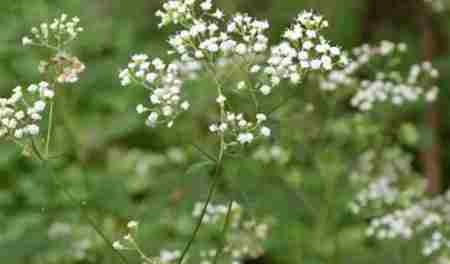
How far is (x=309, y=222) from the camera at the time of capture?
5934 millimetres

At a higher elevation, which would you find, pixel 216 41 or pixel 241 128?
pixel 216 41

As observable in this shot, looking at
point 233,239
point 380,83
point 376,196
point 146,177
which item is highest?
point 146,177

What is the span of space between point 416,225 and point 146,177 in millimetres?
2100

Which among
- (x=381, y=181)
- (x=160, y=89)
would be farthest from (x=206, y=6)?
(x=381, y=181)

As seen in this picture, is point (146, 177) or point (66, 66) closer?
point (66, 66)

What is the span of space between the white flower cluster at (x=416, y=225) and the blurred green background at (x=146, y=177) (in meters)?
0.23

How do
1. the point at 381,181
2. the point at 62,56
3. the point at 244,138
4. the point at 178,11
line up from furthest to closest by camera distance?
the point at 381,181, the point at 62,56, the point at 178,11, the point at 244,138

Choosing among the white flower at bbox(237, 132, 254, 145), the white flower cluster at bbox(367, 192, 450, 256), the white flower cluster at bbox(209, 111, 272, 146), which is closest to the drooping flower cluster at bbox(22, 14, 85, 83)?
the white flower cluster at bbox(209, 111, 272, 146)

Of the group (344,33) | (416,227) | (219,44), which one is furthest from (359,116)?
(344,33)

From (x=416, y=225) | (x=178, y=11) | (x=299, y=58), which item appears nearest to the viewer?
(x=299, y=58)

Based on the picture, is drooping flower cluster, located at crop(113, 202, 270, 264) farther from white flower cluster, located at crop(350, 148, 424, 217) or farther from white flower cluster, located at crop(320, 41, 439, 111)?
white flower cluster, located at crop(320, 41, 439, 111)

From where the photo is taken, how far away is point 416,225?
4.89 m

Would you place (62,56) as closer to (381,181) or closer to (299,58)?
(299,58)

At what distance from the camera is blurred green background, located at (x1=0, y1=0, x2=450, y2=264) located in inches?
202
